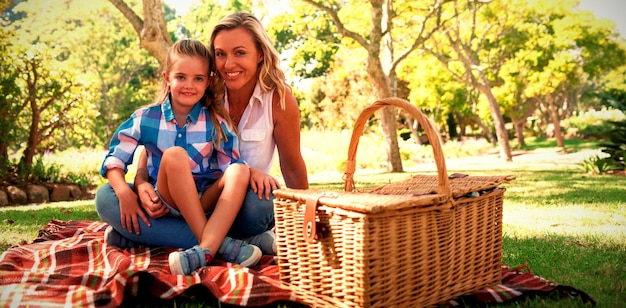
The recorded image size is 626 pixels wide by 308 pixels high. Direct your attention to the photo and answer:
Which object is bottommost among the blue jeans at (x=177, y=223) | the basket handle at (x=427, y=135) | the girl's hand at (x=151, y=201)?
the blue jeans at (x=177, y=223)

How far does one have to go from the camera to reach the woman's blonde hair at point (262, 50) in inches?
123

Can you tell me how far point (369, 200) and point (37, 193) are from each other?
7.95m

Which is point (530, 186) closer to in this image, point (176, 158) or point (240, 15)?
point (240, 15)

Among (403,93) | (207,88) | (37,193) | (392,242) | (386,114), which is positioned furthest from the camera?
(403,93)

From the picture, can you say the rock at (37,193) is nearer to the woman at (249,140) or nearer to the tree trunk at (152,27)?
the tree trunk at (152,27)

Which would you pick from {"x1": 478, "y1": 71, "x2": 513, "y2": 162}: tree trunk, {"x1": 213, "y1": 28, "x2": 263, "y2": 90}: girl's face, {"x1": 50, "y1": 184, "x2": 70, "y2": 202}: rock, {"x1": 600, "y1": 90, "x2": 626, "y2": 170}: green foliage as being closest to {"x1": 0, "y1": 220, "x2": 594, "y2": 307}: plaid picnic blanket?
{"x1": 213, "y1": 28, "x2": 263, "y2": 90}: girl's face

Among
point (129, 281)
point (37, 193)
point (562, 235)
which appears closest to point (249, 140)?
point (129, 281)

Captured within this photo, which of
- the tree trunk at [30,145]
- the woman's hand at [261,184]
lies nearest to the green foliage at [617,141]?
the woman's hand at [261,184]

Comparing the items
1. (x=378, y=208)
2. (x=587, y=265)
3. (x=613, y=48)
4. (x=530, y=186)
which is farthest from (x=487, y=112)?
(x=378, y=208)

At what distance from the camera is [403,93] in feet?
79.3

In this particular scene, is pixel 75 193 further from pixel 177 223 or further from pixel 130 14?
pixel 177 223

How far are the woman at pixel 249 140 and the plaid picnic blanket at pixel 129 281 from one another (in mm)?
152

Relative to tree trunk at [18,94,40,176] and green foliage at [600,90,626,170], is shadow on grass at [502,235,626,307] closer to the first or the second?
green foliage at [600,90,626,170]

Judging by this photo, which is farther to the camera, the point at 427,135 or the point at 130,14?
the point at 130,14
